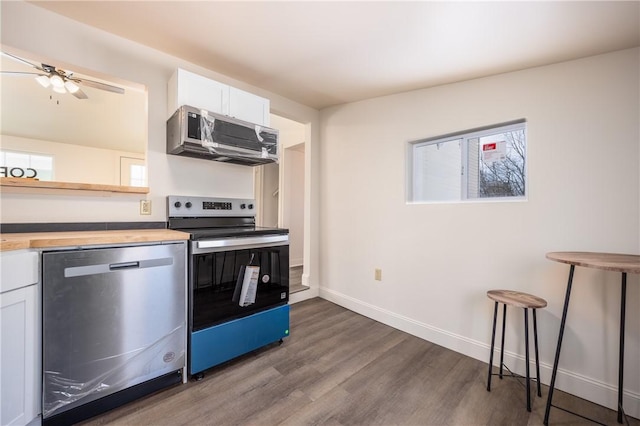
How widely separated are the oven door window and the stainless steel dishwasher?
0.32ft

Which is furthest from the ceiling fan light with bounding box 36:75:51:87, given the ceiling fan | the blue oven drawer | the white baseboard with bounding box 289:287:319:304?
the white baseboard with bounding box 289:287:319:304

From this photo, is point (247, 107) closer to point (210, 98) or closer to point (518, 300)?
point (210, 98)

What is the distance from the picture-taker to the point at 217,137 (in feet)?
6.18

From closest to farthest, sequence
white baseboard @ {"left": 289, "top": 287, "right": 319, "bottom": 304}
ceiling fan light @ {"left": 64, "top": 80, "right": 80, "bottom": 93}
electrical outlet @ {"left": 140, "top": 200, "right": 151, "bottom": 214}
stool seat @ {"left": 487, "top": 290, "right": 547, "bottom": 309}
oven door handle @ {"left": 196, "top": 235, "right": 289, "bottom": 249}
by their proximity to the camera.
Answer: stool seat @ {"left": 487, "top": 290, "right": 547, "bottom": 309} < oven door handle @ {"left": 196, "top": 235, "right": 289, "bottom": 249} < electrical outlet @ {"left": 140, "top": 200, "right": 151, "bottom": 214} < ceiling fan light @ {"left": 64, "top": 80, "right": 80, "bottom": 93} < white baseboard @ {"left": 289, "top": 287, "right": 319, "bottom": 304}

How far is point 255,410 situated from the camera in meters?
1.42

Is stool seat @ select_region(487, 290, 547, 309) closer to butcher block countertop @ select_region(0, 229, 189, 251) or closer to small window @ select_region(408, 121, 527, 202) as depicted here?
small window @ select_region(408, 121, 527, 202)

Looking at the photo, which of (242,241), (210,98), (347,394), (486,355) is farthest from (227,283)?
Answer: (486,355)

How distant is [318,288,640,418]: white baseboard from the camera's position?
4.89 ft

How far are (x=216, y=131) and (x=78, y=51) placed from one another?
3.08 ft

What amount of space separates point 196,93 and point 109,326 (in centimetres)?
158

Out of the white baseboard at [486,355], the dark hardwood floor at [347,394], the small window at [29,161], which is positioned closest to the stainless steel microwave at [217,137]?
the dark hardwood floor at [347,394]

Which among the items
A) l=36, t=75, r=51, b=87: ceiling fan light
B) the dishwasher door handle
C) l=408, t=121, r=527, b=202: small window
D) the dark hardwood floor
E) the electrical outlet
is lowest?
the dark hardwood floor

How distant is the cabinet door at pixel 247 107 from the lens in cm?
208

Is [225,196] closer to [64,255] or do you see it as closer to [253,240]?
[253,240]
